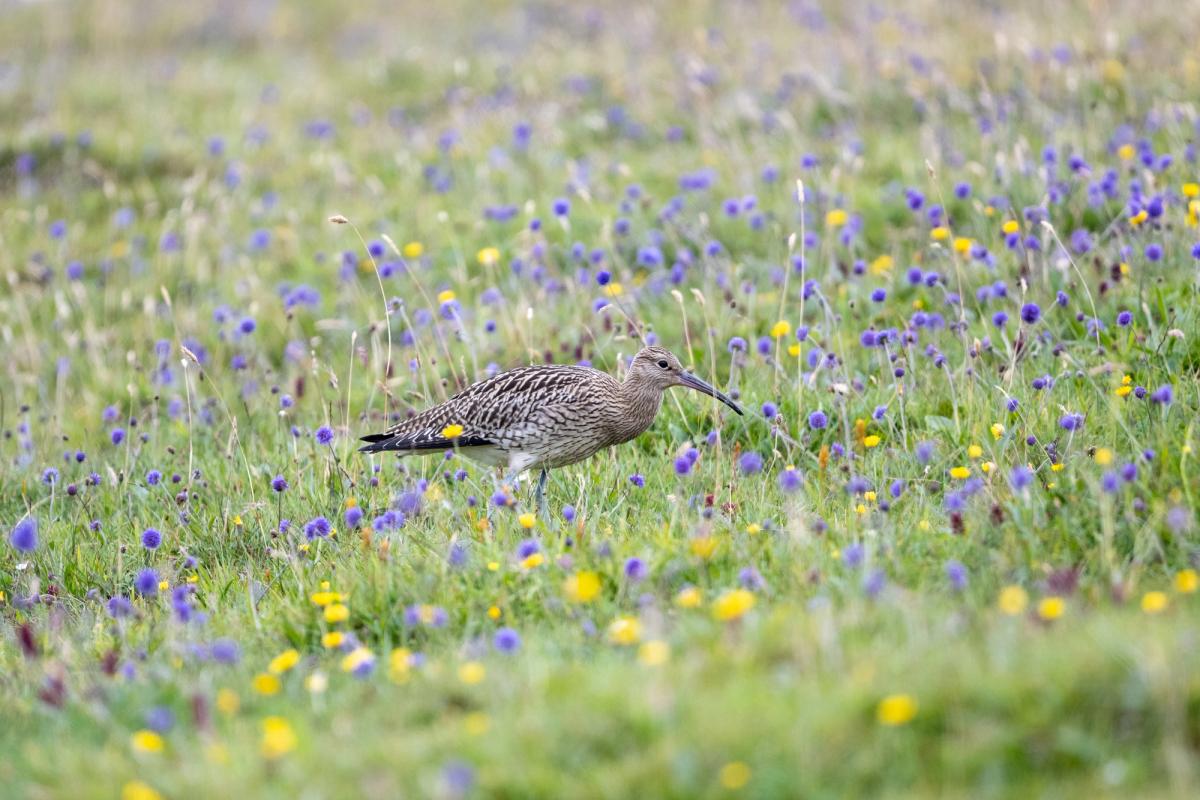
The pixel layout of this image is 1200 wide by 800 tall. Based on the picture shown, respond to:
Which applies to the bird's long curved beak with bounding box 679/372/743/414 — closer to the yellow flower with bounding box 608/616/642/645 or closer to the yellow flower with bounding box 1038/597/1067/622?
the yellow flower with bounding box 608/616/642/645

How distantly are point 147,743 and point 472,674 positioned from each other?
888 millimetres

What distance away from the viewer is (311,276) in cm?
928

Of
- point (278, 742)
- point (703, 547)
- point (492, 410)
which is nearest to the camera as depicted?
point (278, 742)

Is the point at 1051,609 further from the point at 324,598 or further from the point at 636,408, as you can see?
the point at 636,408

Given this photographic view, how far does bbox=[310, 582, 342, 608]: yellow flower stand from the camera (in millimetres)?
4578

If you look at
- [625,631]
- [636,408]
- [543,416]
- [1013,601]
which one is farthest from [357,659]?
[636,408]

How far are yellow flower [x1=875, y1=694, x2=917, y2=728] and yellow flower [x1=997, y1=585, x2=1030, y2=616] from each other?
22.0 inches

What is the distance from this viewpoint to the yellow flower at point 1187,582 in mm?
3805

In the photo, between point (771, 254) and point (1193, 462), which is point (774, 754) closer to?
point (1193, 462)

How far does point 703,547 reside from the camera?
4445 mm

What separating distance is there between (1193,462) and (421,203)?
6.60 meters

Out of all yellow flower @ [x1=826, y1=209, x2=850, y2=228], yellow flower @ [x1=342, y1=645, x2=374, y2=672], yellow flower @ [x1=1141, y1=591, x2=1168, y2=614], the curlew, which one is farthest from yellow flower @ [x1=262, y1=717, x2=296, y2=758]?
yellow flower @ [x1=826, y1=209, x2=850, y2=228]

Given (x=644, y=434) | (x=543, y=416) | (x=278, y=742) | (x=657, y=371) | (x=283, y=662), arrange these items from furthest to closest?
(x=644, y=434) < (x=657, y=371) < (x=543, y=416) < (x=283, y=662) < (x=278, y=742)

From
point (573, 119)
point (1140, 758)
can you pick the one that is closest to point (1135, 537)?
point (1140, 758)
